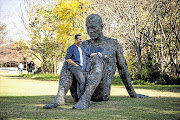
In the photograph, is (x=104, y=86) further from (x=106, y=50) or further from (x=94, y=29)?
(x=94, y=29)

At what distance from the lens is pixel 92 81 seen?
7223 mm

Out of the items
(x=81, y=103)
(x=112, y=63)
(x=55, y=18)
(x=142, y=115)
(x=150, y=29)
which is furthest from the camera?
(x=55, y=18)

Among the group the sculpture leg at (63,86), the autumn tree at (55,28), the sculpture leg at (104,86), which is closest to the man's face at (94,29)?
the sculpture leg at (104,86)

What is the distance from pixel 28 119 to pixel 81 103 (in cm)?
185

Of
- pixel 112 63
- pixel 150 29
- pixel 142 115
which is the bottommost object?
pixel 142 115

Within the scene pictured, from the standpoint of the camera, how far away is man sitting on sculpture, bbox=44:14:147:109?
7191 millimetres

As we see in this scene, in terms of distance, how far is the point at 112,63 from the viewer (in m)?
8.33

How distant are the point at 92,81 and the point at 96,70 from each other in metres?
0.37

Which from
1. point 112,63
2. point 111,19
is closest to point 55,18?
point 111,19

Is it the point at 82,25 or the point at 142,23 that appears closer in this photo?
the point at 142,23

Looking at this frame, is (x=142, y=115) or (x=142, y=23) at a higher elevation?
(x=142, y=23)

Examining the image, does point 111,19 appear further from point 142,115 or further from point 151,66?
point 142,115

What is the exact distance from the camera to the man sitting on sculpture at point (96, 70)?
719cm

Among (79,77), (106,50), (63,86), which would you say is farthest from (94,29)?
(63,86)
